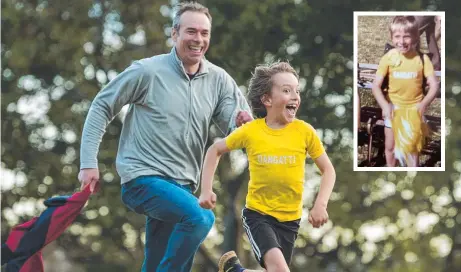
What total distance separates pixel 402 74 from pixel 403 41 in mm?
503

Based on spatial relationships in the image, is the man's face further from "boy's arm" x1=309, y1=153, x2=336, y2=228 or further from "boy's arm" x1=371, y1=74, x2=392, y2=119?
"boy's arm" x1=371, y1=74, x2=392, y2=119

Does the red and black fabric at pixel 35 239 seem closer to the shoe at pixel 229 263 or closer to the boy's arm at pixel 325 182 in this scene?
the shoe at pixel 229 263

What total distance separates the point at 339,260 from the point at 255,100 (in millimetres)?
8584

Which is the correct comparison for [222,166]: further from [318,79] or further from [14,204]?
[14,204]

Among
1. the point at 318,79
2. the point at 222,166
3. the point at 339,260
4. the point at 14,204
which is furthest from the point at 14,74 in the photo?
the point at 339,260

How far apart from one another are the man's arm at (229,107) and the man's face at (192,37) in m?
0.25

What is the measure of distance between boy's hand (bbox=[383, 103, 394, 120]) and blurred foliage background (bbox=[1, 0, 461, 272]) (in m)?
2.58

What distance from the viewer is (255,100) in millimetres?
5848

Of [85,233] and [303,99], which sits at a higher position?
[303,99]

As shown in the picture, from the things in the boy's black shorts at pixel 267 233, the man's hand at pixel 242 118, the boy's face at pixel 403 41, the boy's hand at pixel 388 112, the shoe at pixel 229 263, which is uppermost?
the boy's face at pixel 403 41

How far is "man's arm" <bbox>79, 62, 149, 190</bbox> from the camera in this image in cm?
591

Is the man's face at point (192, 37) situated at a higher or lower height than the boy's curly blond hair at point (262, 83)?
higher

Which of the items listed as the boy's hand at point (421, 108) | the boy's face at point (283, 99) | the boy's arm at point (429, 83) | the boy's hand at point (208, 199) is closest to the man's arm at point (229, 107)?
the boy's face at point (283, 99)

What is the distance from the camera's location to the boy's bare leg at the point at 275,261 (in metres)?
5.47
